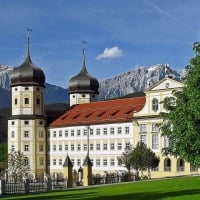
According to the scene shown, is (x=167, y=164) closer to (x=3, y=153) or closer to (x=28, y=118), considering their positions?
(x=28, y=118)

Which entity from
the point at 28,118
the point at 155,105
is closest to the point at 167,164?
the point at 155,105

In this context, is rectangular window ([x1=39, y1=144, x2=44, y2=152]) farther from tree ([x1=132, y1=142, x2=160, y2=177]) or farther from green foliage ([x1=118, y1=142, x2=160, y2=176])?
tree ([x1=132, y1=142, x2=160, y2=177])

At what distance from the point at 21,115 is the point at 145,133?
82.5ft

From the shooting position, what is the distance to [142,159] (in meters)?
66.4

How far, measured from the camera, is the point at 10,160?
85250 mm

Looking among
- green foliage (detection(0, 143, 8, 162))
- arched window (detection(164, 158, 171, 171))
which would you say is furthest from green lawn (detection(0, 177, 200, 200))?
green foliage (detection(0, 143, 8, 162))

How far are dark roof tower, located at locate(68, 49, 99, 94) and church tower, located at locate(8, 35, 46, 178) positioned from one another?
10.4m

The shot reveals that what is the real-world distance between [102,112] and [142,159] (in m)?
19.8

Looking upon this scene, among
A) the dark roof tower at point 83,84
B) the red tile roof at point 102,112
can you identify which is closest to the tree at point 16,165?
the red tile roof at point 102,112

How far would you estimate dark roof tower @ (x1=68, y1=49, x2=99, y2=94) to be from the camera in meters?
102

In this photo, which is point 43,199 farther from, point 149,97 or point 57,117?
point 57,117

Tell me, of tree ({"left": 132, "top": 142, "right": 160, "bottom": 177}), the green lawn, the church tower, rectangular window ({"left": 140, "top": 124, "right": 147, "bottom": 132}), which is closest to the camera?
the green lawn

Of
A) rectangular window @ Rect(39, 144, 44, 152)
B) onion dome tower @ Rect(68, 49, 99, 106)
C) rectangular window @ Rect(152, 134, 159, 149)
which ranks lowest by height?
rectangular window @ Rect(39, 144, 44, 152)

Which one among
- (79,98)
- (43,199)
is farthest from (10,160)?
(43,199)
